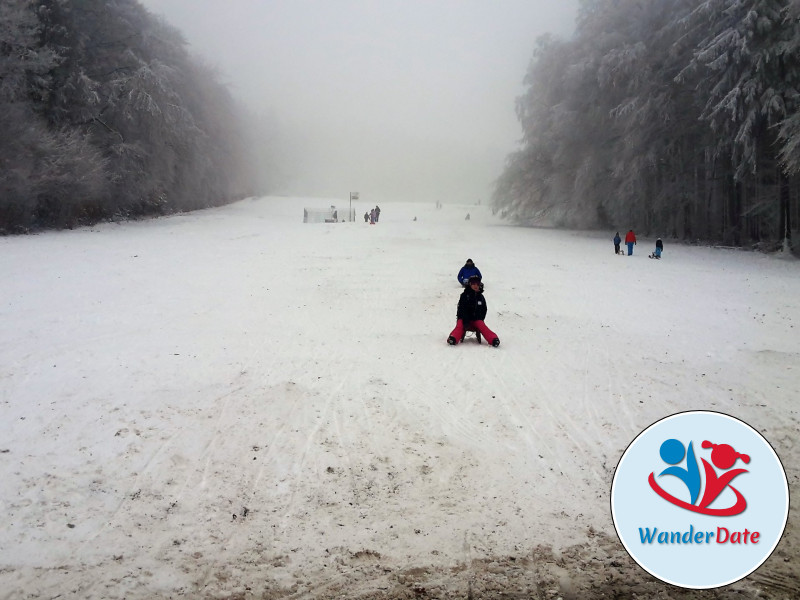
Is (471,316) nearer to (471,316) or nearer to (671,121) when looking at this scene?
(471,316)

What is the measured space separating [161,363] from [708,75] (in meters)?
26.3

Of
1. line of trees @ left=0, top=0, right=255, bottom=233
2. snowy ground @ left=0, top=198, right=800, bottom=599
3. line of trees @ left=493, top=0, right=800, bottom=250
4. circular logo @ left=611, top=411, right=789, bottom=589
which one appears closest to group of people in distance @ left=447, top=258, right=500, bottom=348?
snowy ground @ left=0, top=198, right=800, bottom=599

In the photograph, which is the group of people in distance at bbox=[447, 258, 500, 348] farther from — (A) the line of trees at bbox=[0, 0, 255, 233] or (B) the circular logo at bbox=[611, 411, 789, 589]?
(A) the line of trees at bbox=[0, 0, 255, 233]

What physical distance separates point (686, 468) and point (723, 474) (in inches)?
6.6

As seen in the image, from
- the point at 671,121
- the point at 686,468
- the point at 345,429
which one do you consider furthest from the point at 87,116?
the point at 686,468

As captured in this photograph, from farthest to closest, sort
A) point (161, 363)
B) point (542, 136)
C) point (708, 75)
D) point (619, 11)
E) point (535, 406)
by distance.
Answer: point (542, 136) → point (619, 11) → point (708, 75) → point (161, 363) → point (535, 406)

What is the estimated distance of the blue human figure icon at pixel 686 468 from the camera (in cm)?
257

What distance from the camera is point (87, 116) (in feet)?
90.3

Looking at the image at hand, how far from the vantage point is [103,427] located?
19.4 feet

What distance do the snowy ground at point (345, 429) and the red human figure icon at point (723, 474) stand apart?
130 centimetres

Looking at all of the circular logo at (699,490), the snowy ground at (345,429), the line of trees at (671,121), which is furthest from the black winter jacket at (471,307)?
the line of trees at (671,121)

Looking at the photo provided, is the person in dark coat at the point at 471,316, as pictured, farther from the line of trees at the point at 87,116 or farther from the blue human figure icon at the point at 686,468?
the line of trees at the point at 87,116

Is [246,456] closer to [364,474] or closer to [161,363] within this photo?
[364,474]

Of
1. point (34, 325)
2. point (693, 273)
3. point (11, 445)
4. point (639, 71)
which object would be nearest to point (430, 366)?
point (11, 445)
